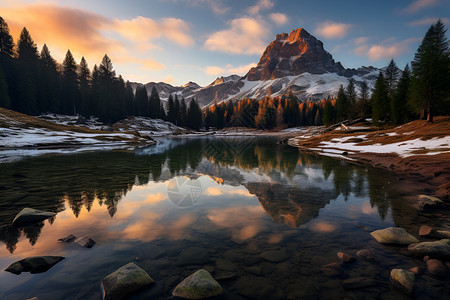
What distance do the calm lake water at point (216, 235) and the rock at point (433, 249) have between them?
0.40m

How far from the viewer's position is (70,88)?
91.8 m

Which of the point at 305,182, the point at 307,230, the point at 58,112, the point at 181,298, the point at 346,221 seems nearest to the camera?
the point at 181,298

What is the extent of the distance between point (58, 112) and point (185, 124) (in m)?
69.9

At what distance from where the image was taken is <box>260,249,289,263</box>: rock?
636 centimetres

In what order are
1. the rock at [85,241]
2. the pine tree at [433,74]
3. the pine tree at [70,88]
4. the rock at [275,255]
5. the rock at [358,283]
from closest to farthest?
the rock at [358,283] < the rock at [275,255] < the rock at [85,241] < the pine tree at [433,74] < the pine tree at [70,88]

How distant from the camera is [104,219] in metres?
9.32

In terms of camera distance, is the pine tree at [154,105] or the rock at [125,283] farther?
the pine tree at [154,105]

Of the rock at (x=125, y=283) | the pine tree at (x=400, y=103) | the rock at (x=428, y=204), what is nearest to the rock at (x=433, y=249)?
the rock at (x=428, y=204)

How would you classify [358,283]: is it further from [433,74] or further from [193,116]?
[193,116]

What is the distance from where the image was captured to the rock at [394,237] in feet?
23.0

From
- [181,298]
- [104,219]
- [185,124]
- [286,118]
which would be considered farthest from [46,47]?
[286,118]

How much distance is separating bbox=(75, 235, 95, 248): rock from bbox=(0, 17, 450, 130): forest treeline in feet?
190

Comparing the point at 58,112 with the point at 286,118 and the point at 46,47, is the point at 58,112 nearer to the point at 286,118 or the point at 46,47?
the point at 46,47

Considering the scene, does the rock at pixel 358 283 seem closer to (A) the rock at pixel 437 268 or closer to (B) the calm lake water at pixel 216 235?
(B) the calm lake water at pixel 216 235
